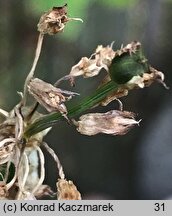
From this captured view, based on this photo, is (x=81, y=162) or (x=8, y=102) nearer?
(x=8, y=102)

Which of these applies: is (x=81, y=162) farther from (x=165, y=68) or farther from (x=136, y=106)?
(x=165, y=68)

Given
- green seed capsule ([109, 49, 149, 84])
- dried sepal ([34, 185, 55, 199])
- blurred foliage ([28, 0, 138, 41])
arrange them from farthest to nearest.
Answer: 1. blurred foliage ([28, 0, 138, 41])
2. dried sepal ([34, 185, 55, 199])
3. green seed capsule ([109, 49, 149, 84])

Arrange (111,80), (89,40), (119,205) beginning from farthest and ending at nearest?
(89,40) → (119,205) → (111,80)

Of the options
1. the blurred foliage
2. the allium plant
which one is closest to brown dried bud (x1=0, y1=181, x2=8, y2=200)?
the allium plant

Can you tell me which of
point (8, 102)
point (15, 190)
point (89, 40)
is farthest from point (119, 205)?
point (89, 40)

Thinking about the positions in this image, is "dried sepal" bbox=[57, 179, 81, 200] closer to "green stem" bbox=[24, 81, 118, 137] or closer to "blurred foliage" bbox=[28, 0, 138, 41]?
"green stem" bbox=[24, 81, 118, 137]

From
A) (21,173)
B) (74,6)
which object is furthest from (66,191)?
(74,6)

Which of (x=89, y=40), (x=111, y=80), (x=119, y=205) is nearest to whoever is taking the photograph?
(x=111, y=80)
